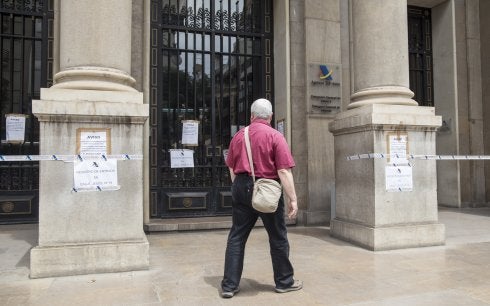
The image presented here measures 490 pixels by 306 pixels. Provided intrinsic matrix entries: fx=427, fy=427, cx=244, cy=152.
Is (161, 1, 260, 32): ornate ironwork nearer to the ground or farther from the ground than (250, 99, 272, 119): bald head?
farther from the ground

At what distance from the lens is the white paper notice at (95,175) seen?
5.20 meters

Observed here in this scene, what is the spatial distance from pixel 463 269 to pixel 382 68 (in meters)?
3.38

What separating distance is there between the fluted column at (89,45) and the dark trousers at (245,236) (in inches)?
92.4

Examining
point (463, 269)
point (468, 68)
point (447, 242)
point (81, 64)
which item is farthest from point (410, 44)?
point (81, 64)

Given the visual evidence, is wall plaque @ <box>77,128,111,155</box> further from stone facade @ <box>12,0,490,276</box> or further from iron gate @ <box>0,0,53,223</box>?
iron gate @ <box>0,0,53,223</box>

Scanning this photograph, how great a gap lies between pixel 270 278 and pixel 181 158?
4.74 metres

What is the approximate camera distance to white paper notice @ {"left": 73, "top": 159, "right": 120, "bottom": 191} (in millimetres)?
5199

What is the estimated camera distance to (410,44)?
12.5 m

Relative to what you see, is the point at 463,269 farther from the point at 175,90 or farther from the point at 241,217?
the point at 175,90

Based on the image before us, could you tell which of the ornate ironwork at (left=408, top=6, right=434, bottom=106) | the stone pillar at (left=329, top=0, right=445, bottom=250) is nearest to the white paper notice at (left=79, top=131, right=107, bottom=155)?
the stone pillar at (left=329, top=0, right=445, bottom=250)

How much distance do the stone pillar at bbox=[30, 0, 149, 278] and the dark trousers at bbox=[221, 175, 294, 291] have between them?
1489 mm

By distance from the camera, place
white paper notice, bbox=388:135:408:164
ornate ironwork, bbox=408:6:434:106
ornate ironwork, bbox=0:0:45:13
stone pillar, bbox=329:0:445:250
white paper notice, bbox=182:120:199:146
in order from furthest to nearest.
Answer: ornate ironwork, bbox=408:6:434:106 → white paper notice, bbox=182:120:199:146 → ornate ironwork, bbox=0:0:45:13 → white paper notice, bbox=388:135:408:164 → stone pillar, bbox=329:0:445:250

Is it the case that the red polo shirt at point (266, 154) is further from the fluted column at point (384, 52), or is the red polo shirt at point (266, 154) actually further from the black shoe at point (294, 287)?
the fluted column at point (384, 52)

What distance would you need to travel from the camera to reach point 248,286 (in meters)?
4.72
